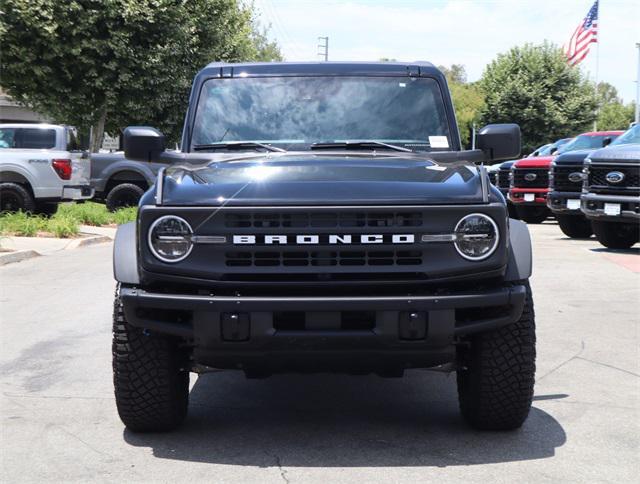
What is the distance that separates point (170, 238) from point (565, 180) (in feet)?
45.8

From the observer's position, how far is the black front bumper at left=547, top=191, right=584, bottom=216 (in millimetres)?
17142

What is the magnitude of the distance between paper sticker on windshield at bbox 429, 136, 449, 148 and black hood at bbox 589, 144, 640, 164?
911 cm

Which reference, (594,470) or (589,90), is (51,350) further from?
(589,90)

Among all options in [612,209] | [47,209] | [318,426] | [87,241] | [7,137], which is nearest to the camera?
[318,426]

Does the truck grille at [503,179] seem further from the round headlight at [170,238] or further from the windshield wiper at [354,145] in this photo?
the round headlight at [170,238]

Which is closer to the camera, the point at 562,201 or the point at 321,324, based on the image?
the point at 321,324

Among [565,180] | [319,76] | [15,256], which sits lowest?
[15,256]

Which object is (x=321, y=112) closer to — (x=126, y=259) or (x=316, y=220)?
(x=316, y=220)

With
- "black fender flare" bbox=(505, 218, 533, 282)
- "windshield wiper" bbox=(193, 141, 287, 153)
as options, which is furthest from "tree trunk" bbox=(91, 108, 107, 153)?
"black fender flare" bbox=(505, 218, 533, 282)

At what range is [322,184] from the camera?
4.48 metres

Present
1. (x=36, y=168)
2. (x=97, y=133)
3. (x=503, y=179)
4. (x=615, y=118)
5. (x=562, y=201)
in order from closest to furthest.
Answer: (x=562, y=201), (x=36, y=168), (x=503, y=179), (x=97, y=133), (x=615, y=118)

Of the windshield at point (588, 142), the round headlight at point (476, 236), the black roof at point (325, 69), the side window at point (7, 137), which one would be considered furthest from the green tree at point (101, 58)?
the round headlight at point (476, 236)

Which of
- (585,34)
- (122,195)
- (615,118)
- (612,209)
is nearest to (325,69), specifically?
(612,209)

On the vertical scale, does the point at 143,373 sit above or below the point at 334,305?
below
